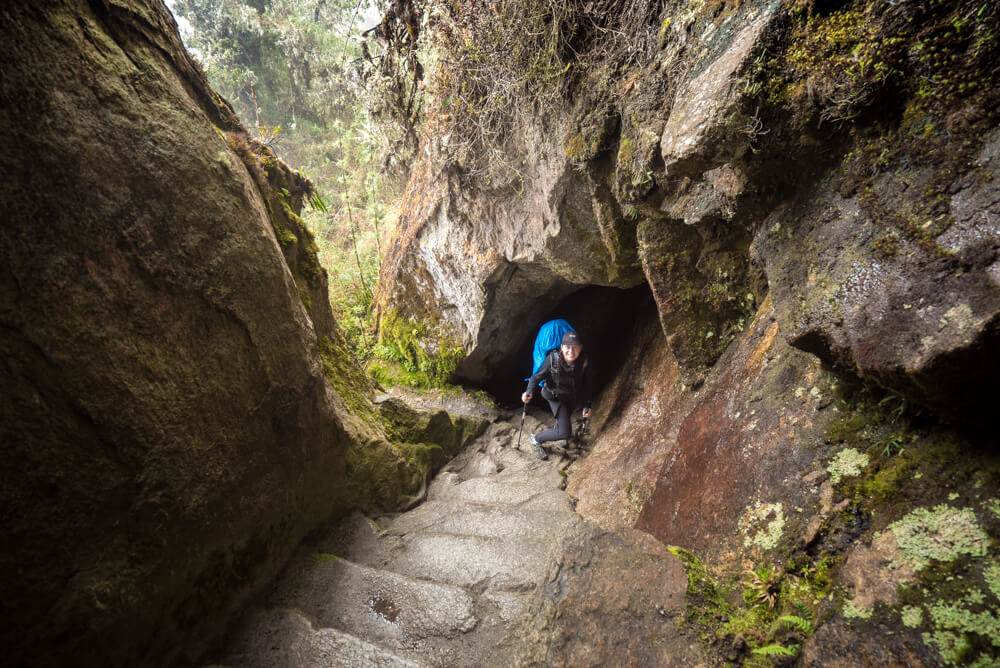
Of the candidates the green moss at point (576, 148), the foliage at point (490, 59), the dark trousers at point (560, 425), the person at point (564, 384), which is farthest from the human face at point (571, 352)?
the green moss at point (576, 148)

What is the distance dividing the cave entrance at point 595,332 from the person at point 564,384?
982mm

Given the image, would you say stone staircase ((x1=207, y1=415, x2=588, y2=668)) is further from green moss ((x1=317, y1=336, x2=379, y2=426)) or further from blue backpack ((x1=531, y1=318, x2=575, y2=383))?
blue backpack ((x1=531, y1=318, x2=575, y2=383))

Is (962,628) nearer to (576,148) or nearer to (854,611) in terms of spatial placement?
(854,611)

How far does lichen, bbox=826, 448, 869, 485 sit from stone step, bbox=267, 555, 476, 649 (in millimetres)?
2346

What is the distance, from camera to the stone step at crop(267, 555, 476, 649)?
269 cm

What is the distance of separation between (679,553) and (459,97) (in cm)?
586

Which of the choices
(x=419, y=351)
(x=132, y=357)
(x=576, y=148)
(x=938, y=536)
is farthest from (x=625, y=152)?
(x=419, y=351)

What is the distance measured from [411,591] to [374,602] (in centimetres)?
26

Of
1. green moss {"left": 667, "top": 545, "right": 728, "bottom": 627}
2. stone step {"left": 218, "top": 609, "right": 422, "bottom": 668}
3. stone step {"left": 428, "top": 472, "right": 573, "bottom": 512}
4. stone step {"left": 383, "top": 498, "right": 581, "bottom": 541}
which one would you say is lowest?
stone step {"left": 428, "top": 472, "right": 573, "bottom": 512}

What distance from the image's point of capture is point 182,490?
2.28 meters

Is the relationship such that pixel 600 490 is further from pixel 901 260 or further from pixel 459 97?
pixel 459 97

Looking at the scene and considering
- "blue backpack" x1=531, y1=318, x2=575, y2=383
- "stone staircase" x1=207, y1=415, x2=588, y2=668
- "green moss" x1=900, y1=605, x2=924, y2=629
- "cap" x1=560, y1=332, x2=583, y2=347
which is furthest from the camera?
"blue backpack" x1=531, y1=318, x2=575, y2=383

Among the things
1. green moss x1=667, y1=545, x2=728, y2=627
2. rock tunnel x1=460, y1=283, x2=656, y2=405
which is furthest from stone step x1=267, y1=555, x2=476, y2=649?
rock tunnel x1=460, y1=283, x2=656, y2=405

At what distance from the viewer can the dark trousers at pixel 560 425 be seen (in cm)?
621
